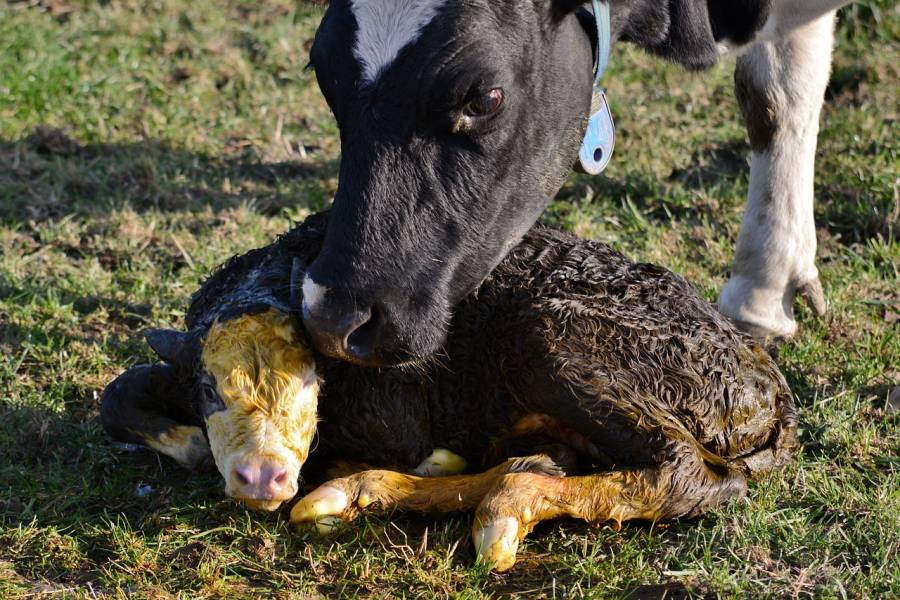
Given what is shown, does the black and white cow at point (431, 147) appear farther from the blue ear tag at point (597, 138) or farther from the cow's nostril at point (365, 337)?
the blue ear tag at point (597, 138)

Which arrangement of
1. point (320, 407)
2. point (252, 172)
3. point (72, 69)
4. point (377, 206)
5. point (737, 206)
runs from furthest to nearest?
point (72, 69)
point (252, 172)
point (737, 206)
point (320, 407)
point (377, 206)

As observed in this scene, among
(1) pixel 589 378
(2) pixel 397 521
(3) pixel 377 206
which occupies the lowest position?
(2) pixel 397 521

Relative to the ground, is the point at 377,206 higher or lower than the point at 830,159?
higher

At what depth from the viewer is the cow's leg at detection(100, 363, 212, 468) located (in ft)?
12.9

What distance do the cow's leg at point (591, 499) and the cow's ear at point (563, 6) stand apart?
4.90ft

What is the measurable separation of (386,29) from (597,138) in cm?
106

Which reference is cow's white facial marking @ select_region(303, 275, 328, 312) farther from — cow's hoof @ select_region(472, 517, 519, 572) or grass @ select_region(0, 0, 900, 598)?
cow's hoof @ select_region(472, 517, 519, 572)

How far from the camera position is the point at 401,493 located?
12.1ft

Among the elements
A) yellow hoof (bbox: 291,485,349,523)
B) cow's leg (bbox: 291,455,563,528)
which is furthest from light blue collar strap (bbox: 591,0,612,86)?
yellow hoof (bbox: 291,485,349,523)

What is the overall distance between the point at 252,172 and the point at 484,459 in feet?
9.70

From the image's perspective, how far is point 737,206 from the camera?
6027mm

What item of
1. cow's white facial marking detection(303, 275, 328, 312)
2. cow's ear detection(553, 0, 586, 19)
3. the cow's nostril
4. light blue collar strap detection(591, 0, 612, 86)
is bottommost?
the cow's nostril

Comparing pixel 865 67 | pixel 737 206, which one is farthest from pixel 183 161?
pixel 865 67

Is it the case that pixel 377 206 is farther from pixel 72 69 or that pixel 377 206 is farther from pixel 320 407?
pixel 72 69
